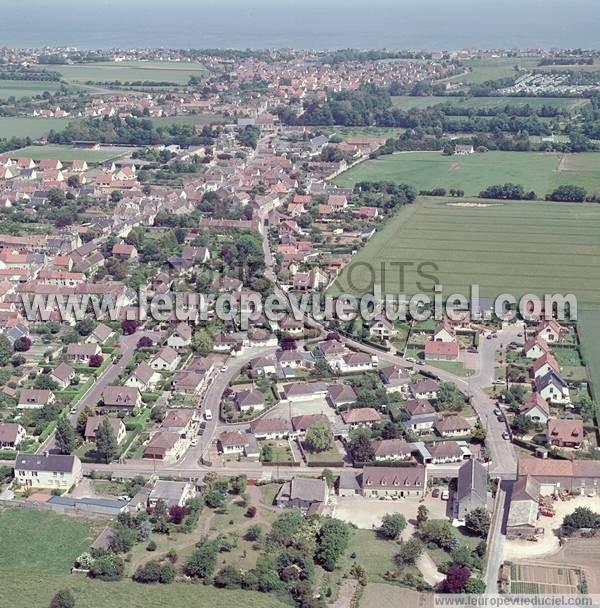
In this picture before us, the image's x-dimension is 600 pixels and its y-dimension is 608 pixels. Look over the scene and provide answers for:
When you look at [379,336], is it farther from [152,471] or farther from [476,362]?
[152,471]

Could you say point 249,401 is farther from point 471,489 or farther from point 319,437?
point 471,489

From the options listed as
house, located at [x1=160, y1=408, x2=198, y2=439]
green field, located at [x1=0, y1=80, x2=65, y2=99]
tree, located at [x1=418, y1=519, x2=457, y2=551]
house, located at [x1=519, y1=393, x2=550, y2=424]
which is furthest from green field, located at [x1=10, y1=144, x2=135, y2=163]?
tree, located at [x1=418, y1=519, x2=457, y2=551]

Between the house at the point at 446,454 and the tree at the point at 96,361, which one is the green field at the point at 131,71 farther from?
the house at the point at 446,454

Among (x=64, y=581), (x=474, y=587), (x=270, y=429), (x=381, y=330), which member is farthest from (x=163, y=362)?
(x=474, y=587)

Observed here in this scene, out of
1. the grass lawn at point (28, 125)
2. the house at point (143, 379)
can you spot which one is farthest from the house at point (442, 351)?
the grass lawn at point (28, 125)

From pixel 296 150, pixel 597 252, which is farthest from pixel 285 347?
pixel 296 150

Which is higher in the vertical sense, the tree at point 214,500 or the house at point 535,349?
the house at point 535,349

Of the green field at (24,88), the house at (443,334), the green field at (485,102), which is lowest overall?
the house at (443,334)
